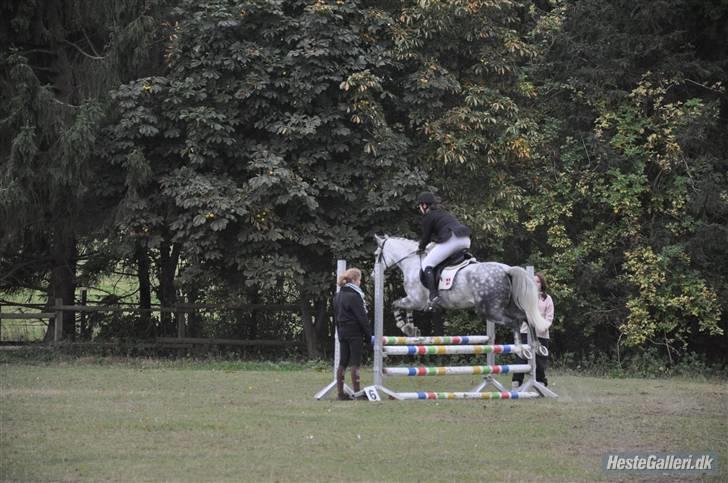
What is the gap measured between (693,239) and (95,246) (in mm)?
14672

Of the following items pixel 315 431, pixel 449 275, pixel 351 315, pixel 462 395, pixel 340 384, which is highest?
pixel 449 275

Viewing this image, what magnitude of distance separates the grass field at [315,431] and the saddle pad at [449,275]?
175 cm

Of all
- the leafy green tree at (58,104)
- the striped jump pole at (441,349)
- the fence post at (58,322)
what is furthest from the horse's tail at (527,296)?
the fence post at (58,322)

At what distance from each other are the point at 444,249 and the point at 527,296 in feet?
4.66

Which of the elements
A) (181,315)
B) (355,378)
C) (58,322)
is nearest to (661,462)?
(355,378)

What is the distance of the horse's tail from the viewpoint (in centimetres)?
1444

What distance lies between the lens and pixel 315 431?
36.7 ft

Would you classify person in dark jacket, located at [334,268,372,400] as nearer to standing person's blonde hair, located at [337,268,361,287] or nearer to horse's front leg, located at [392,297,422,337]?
standing person's blonde hair, located at [337,268,361,287]

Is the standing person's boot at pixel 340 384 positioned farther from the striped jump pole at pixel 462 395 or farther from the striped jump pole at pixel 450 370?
the striped jump pole at pixel 462 395

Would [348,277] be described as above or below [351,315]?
above

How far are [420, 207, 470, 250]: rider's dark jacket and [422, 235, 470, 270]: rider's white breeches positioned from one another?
0.07 m

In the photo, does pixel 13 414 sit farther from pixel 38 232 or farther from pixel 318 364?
pixel 38 232

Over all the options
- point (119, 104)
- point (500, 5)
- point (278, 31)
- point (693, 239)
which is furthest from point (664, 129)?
point (119, 104)

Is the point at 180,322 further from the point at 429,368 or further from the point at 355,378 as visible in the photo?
the point at 429,368
